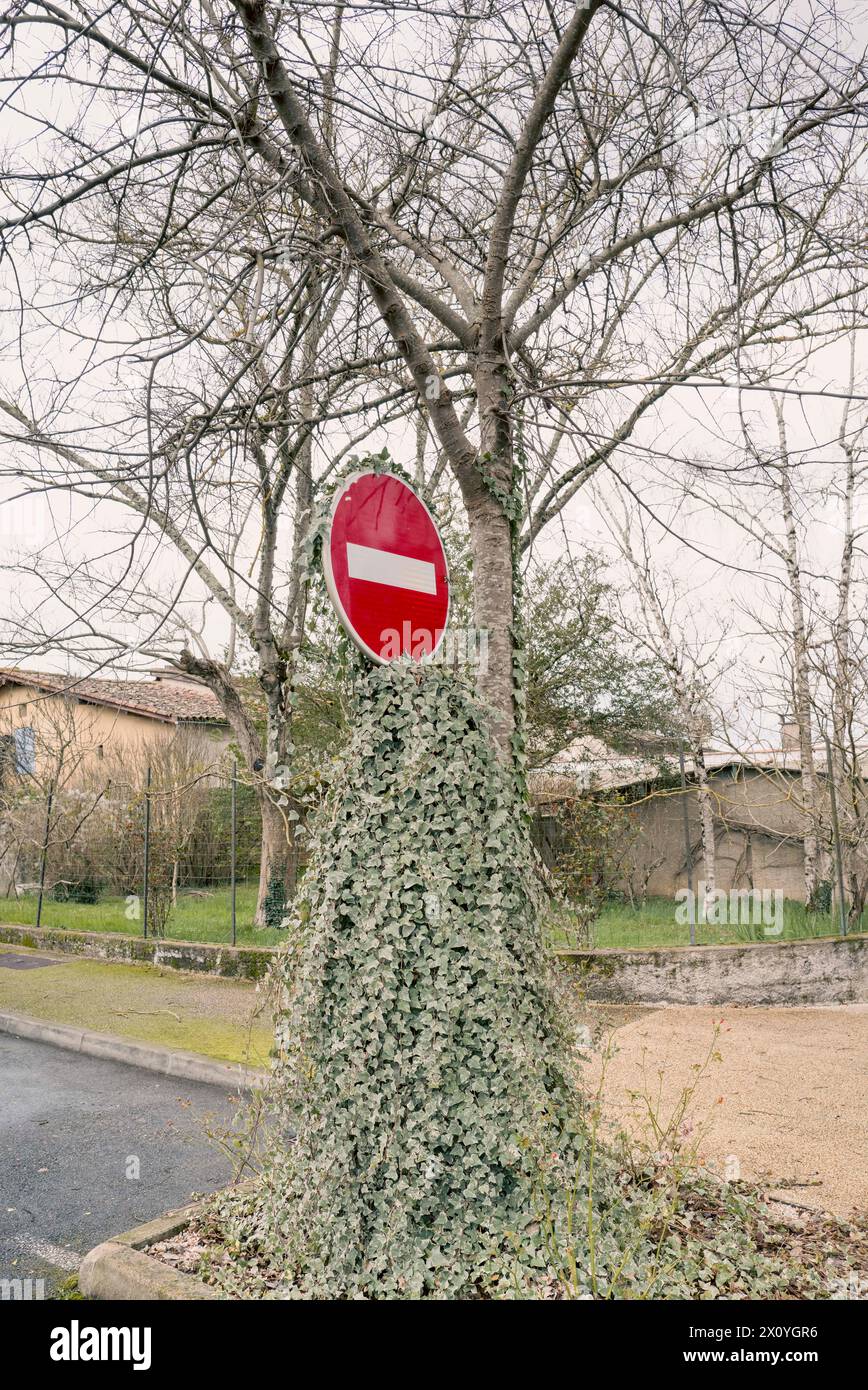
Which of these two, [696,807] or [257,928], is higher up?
[696,807]

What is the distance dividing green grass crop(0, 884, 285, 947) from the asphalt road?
3608mm

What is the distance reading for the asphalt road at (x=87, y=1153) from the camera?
3.87m

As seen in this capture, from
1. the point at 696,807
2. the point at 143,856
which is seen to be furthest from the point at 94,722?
the point at 696,807

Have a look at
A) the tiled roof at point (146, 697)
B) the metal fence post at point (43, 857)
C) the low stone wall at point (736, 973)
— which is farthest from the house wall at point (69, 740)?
the low stone wall at point (736, 973)

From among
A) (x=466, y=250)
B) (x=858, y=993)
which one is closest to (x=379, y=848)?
(x=466, y=250)

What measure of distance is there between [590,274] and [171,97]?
2.26 metres

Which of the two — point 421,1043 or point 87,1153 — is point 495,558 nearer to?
point 421,1043

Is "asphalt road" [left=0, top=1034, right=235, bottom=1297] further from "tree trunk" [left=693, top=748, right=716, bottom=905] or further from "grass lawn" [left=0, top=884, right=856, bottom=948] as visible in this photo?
"tree trunk" [left=693, top=748, right=716, bottom=905]

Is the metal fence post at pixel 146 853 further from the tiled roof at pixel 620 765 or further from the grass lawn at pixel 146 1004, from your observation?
the tiled roof at pixel 620 765

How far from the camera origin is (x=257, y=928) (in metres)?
11.2

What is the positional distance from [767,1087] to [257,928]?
6920mm

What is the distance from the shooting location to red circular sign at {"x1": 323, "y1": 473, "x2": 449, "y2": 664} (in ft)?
9.87

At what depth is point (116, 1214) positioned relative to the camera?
4117mm
